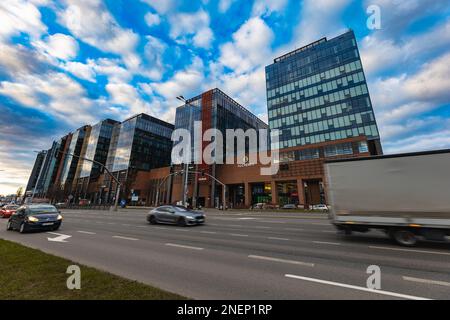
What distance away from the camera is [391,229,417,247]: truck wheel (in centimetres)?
821

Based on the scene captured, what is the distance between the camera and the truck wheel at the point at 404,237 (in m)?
8.21

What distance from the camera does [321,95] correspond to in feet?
212

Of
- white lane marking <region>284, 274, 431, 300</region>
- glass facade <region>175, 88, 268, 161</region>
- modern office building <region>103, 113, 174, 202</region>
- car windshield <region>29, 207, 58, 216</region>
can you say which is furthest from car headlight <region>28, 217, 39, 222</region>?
modern office building <region>103, 113, 174, 202</region>

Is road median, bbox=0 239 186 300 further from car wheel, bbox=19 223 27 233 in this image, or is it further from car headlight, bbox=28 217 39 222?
car wheel, bbox=19 223 27 233

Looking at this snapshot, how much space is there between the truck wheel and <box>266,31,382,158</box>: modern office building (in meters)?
52.0

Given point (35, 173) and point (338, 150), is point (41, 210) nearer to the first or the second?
point (338, 150)

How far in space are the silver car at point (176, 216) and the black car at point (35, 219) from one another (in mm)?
5753

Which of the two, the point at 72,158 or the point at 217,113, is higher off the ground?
the point at 217,113

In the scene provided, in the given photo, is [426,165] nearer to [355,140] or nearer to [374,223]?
[374,223]

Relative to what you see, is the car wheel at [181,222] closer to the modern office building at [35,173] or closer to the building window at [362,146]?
the building window at [362,146]
